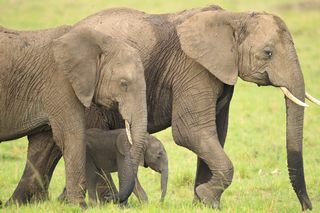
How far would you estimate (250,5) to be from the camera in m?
25.9

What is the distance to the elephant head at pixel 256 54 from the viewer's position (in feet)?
30.2

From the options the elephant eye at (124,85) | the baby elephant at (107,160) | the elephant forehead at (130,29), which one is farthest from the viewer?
the elephant forehead at (130,29)

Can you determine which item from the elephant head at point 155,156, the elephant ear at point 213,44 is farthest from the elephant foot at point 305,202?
the elephant head at point 155,156

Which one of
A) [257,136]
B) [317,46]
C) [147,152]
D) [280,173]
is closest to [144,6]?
[317,46]

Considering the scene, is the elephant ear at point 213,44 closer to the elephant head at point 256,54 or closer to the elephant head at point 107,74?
the elephant head at point 256,54

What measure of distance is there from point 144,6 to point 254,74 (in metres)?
16.3

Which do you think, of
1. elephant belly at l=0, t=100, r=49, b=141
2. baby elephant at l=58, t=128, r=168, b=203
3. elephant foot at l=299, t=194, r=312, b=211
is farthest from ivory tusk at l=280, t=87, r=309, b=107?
elephant belly at l=0, t=100, r=49, b=141

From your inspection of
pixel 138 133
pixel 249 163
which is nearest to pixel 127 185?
pixel 138 133

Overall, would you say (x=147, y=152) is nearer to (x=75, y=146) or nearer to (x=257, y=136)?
(x=75, y=146)

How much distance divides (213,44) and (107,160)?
66.8 inches

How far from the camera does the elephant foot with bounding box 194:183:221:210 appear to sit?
931 centimetres

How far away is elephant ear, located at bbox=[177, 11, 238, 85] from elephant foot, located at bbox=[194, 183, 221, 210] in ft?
3.69

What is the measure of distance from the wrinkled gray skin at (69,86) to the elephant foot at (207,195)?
0.90 metres

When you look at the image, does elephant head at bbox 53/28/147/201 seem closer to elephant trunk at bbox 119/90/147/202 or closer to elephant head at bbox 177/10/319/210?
elephant trunk at bbox 119/90/147/202
